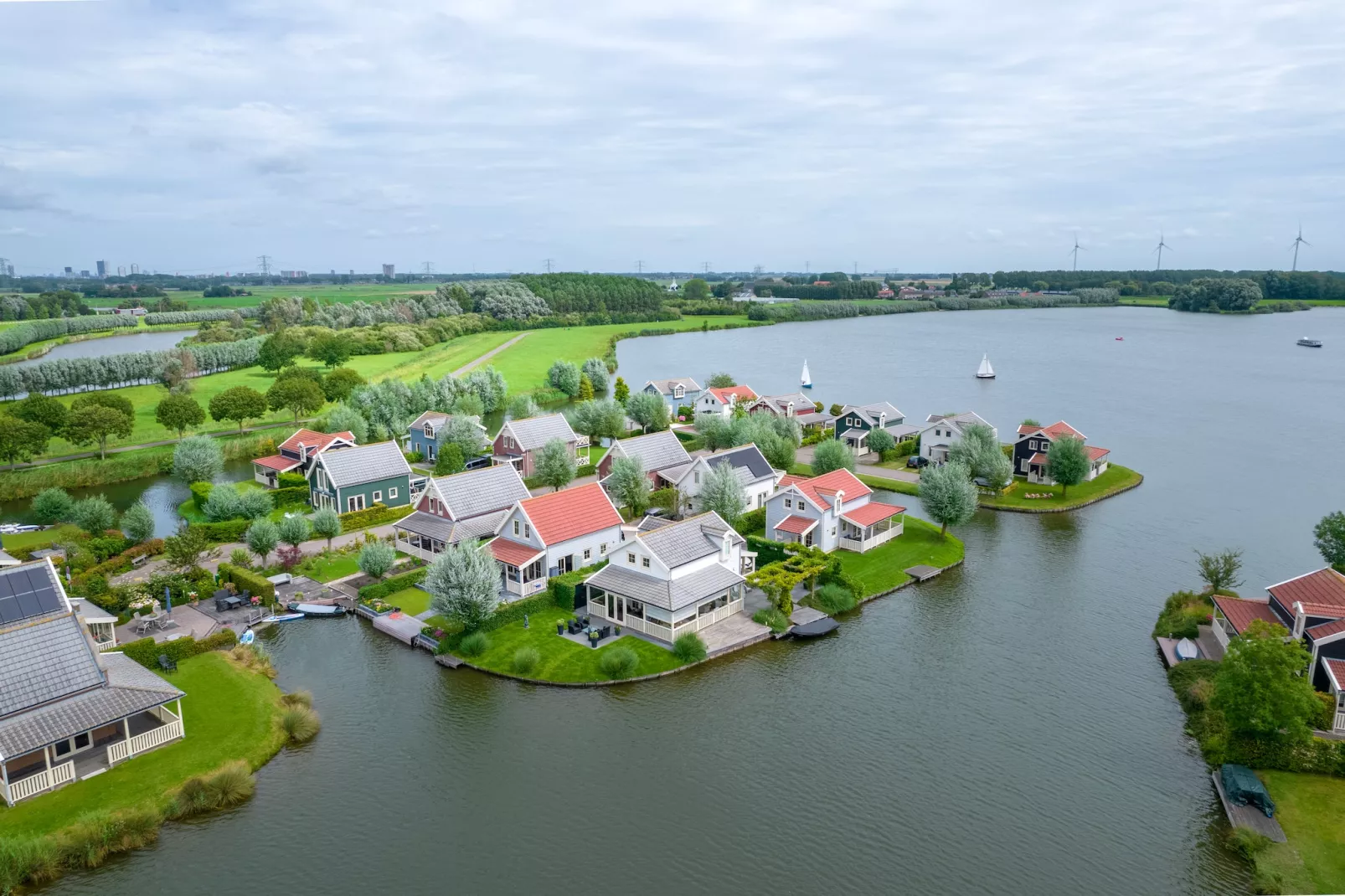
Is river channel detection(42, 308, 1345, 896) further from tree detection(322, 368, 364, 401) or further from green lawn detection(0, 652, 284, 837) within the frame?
tree detection(322, 368, 364, 401)

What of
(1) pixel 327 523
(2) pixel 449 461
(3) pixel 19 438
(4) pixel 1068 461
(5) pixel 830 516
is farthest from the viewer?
(3) pixel 19 438

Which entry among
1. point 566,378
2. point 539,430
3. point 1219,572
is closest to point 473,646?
point 539,430

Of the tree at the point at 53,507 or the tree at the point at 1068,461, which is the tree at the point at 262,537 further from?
the tree at the point at 1068,461

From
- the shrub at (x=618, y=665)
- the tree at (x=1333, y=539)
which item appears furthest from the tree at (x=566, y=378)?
the tree at (x=1333, y=539)

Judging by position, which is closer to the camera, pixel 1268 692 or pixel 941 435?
pixel 1268 692

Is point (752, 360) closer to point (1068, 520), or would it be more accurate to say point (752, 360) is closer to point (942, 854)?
point (1068, 520)

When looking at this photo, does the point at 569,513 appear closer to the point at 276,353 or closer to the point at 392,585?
the point at 392,585

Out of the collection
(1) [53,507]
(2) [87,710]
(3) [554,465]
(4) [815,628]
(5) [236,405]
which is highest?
(5) [236,405]
